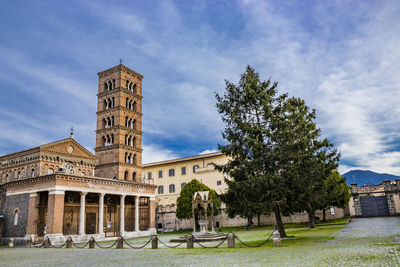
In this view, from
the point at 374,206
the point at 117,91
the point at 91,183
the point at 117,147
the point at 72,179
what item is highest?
the point at 117,91

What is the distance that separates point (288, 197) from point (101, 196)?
73.3 feet

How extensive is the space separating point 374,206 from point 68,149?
43.0 m

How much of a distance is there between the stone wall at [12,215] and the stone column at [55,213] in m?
3.82

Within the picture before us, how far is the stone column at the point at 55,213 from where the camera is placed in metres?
27.6

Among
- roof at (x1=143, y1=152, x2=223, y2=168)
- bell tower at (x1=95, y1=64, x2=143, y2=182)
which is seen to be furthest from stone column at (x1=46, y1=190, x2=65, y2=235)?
roof at (x1=143, y1=152, x2=223, y2=168)

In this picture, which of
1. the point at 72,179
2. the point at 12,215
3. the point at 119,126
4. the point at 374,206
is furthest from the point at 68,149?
the point at 374,206

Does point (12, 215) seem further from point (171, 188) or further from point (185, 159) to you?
point (185, 159)

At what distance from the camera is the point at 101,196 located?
3319cm

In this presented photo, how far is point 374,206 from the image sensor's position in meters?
42.6

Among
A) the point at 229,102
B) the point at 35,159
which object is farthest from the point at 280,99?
the point at 35,159

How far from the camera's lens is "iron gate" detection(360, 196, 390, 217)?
41709 mm

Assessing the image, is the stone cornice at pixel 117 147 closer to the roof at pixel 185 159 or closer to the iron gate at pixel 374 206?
the roof at pixel 185 159

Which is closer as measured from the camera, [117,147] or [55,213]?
[55,213]

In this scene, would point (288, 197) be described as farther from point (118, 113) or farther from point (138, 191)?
point (118, 113)
